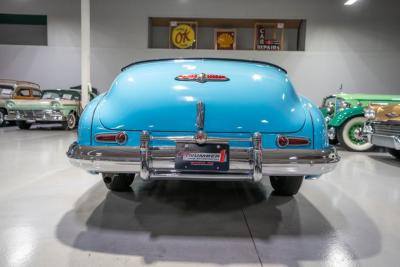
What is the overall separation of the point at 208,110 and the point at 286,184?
4.41 feet

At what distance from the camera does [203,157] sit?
206 centimetres

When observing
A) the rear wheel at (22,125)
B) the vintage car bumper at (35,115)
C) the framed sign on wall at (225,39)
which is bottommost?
the rear wheel at (22,125)

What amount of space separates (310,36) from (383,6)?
116 inches

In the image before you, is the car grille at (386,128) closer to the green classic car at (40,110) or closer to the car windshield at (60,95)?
the green classic car at (40,110)

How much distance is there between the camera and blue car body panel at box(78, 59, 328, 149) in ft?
7.11

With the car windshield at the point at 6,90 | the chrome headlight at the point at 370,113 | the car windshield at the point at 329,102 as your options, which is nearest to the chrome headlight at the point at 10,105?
the car windshield at the point at 6,90

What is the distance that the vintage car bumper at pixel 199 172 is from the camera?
206cm

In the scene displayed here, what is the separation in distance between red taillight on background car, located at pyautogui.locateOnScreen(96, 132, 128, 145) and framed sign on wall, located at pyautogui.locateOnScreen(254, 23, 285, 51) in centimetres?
1143

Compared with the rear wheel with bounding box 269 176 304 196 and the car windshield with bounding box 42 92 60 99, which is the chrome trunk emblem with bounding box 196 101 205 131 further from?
the car windshield with bounding box 42 92 60 99

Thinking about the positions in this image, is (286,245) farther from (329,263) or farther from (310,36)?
(310,36)

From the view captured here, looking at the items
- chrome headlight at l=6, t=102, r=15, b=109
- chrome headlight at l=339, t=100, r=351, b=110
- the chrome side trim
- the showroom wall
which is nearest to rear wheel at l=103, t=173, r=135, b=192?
the chrome side trim

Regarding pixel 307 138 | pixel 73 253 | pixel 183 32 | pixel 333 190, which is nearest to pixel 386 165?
pixel 333 190

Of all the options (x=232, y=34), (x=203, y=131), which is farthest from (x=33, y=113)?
(x=203, y=131)

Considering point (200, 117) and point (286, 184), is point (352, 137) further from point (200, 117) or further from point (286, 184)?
point (200, 117)
